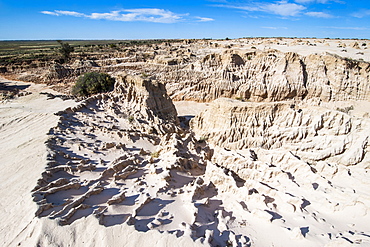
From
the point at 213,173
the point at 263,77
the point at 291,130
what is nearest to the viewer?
the point at 213,173

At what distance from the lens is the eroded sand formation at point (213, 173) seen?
220 inches

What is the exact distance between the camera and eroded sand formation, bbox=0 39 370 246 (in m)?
5.60

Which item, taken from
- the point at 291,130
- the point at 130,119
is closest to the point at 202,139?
the point at 291,130

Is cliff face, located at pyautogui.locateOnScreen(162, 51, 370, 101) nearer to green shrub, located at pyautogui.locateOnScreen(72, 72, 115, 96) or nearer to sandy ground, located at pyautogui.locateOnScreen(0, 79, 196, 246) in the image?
green shrub, located at pyautogui.locateOnScreen(72, 72, 115, 96)

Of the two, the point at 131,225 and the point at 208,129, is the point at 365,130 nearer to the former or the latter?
the point at 208,129

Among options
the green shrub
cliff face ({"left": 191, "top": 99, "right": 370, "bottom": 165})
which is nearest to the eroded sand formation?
cliff face ({"left": 191, "top": 99, "right": 370, "bottom": 165})

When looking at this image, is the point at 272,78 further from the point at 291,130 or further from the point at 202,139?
the point at 291,130

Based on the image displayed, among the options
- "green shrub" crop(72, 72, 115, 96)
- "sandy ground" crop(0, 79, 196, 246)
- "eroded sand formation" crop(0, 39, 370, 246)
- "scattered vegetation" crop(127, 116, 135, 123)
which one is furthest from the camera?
"green shrub" crop(72, 72, 115, 96)

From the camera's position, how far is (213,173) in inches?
334

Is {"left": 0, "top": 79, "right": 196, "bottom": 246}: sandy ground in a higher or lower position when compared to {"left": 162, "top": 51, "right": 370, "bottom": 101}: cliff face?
lower

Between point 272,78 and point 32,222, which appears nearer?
point 32,222

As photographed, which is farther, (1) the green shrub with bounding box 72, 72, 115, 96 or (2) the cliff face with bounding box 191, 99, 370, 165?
(1) the green shrub with bounding box 72, 72, 115, 96

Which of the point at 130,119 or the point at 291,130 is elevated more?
the point at 291,130

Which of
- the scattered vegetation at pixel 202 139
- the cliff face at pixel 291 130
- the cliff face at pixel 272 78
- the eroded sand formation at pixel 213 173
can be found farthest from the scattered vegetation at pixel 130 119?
the cliff face at pixel 272 78
